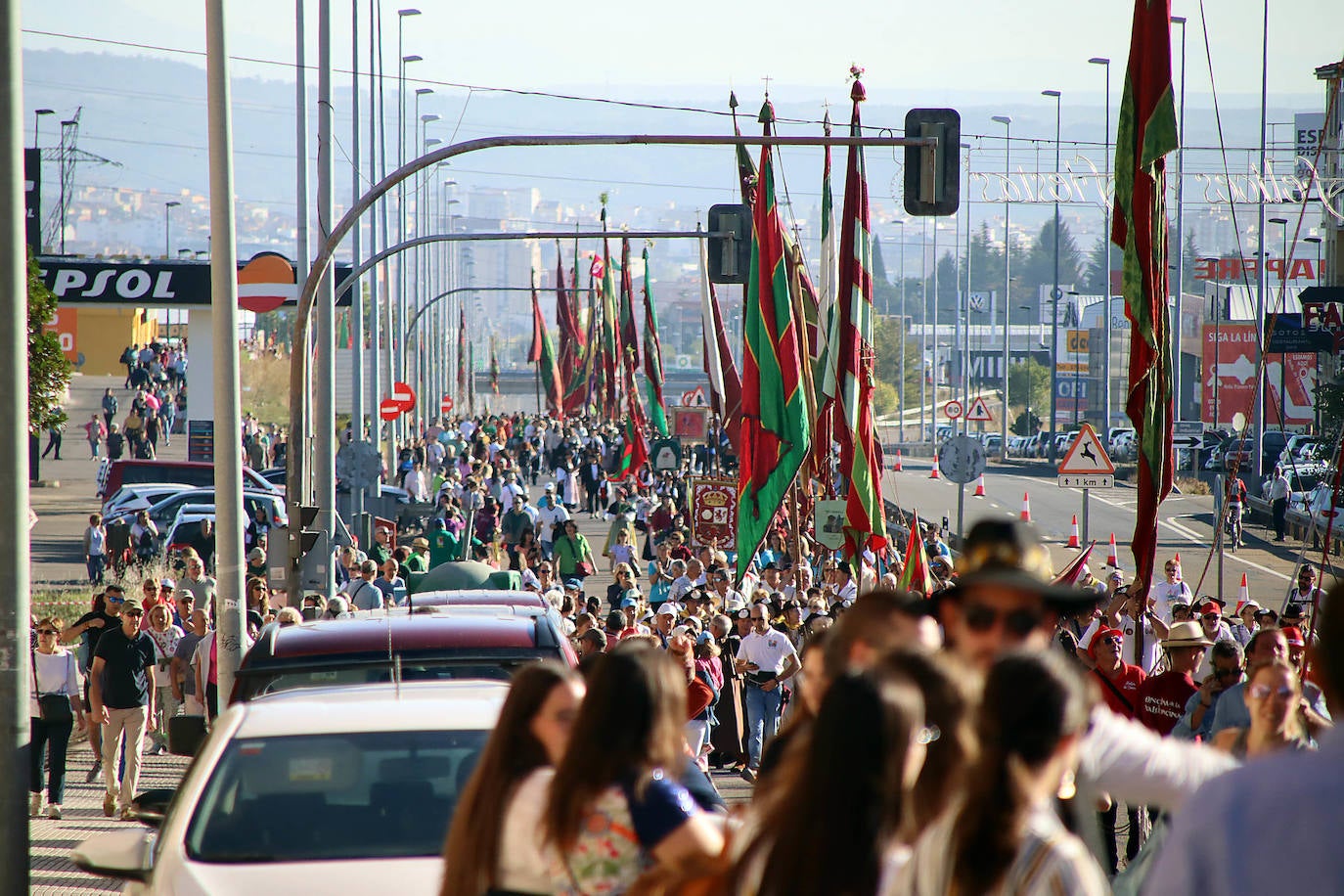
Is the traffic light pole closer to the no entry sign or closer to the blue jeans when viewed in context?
the blue jeans

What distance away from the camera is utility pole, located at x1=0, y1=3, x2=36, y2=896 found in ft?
23.9

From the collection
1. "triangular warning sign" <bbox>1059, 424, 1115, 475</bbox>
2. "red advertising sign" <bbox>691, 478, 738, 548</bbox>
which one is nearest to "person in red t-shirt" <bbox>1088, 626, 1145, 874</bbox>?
"triangular warning sign" <bbox>1059, 424, 1115, 475</bbox>

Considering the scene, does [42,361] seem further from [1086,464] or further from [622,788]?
[622,788]

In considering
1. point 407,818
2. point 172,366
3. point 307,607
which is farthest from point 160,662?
point 172,366

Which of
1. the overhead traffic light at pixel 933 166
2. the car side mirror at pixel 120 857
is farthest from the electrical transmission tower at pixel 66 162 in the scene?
the car side mirror at pixel 120 857

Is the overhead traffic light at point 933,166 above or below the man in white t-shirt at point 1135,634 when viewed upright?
above

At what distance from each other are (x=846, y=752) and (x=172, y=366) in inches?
2602

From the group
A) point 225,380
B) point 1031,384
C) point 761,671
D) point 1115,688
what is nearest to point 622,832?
point 1115,688

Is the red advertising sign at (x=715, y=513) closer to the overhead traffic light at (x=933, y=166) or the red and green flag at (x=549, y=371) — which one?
the overhead traffic light at (x=933, y=166)

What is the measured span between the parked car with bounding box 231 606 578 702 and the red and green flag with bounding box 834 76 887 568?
11512 mm

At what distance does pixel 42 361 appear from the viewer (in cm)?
2102

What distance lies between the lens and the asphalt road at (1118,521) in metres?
32.6

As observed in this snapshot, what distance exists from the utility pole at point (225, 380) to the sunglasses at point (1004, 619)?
24.2 ft

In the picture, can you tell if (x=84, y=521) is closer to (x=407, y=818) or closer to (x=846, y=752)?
(x=407, y=818)
